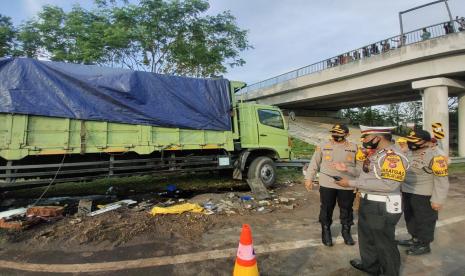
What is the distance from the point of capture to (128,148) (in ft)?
21.5

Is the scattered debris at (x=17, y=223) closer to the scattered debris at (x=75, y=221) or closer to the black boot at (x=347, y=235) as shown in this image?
the scattered debris at (x=75, y=221)

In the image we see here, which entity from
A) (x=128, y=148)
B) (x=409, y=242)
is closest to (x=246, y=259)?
(x=409, y=242)

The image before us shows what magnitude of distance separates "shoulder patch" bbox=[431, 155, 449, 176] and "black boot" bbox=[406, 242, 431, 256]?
971 millimetres

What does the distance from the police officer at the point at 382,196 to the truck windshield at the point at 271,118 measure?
5474 mm

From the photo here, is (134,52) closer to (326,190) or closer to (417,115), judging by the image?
(326,190)

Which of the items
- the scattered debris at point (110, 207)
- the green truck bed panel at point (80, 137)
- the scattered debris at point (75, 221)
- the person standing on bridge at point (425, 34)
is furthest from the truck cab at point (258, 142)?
the person standing on bridge at point (425, 34)

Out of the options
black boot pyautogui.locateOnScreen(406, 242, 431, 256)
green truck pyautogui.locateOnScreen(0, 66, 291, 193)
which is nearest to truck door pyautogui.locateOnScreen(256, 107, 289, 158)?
green truck pyautogui.locateOnScreen(0, 66, 291, 193)

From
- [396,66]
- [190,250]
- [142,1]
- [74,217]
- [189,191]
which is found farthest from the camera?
[396,66]

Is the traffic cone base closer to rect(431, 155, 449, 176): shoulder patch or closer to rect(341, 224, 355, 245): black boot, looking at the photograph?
rect(341, 224, 355, 245): black boot

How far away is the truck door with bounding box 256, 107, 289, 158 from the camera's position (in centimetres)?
869

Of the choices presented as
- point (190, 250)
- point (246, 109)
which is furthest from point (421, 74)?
point (190, 250)

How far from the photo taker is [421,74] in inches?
651

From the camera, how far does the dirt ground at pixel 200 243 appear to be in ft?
12.2

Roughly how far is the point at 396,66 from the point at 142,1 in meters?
13.3
